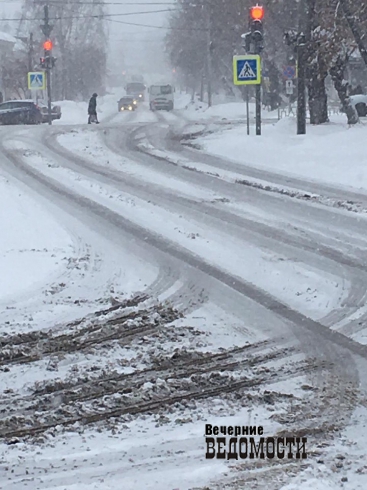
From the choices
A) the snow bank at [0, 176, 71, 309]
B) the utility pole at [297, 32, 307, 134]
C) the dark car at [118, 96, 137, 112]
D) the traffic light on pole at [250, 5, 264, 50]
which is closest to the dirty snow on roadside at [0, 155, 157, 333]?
the snow bank at [0, 176, 71, 309]

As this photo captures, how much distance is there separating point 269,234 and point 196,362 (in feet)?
17.4

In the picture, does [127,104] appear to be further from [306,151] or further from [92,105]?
[306,151]

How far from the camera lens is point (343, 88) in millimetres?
26656

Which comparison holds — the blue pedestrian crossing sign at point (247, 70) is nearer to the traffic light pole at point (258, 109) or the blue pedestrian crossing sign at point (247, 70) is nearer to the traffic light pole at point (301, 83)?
the traffic light pole at point (258, 109)

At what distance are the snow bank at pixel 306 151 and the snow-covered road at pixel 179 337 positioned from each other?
365 cm

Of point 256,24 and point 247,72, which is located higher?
point 256,24

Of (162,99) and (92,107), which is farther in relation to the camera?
(162,99)

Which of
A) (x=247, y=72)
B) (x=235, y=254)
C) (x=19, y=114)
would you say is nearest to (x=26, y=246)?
(x=235, y=254)

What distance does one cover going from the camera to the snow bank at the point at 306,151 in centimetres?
1770

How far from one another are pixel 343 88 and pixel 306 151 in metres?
6.63

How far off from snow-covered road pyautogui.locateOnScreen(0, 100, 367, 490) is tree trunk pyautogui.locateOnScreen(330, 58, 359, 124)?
12.6m

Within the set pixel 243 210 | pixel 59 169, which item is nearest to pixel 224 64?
pixel 59 169

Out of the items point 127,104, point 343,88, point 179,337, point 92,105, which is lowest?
point 179,337

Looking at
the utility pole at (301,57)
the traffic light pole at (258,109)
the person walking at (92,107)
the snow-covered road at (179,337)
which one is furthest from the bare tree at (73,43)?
the snow-covered road at (179,337)
